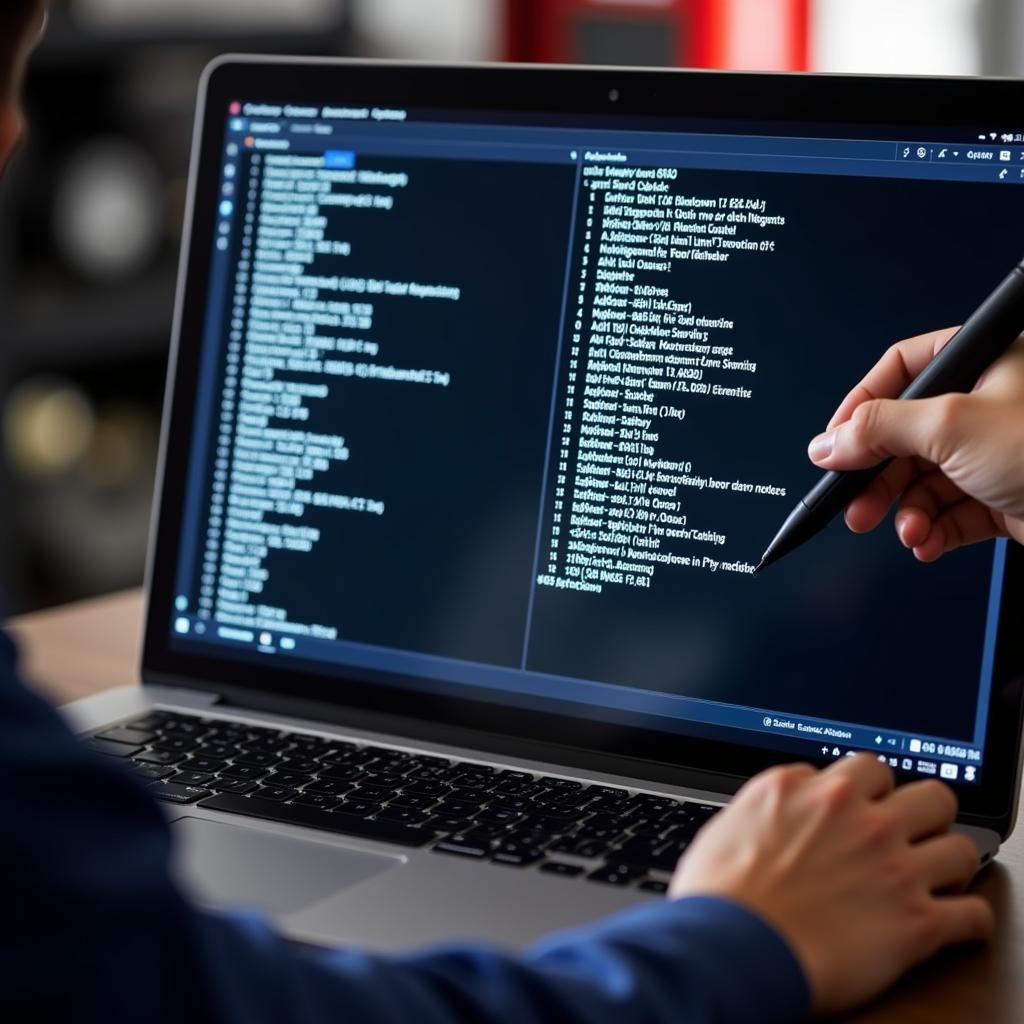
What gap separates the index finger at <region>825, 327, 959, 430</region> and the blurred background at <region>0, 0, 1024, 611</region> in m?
1.92

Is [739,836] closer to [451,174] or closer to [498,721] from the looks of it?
[498,721]

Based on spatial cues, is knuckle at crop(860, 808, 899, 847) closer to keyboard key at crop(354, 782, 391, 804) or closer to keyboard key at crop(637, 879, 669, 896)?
keyboard key at crop(637, 879, 669, 896)

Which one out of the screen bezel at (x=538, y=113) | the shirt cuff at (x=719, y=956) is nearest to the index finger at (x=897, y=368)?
the screen bezel at (x=538, y=113)

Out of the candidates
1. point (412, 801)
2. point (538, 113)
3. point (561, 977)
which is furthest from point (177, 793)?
point (538, 113)

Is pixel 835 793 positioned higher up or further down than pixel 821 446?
further down

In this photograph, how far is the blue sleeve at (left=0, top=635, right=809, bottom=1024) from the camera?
44cm

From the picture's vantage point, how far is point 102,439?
8.98 ft

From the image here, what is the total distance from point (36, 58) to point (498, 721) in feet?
6.51

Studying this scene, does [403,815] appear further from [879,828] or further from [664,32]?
[664,32]

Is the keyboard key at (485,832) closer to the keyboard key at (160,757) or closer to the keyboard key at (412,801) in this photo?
the keyboard key at (412,801)

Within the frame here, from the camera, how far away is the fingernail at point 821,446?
79 cm

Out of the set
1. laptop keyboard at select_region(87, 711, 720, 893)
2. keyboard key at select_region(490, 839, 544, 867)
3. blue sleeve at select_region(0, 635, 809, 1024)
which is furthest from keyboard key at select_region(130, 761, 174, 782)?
blue sleeve at select_region(0, 635, 809, 1024)

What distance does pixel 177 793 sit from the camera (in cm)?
84

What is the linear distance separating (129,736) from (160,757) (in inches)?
1.7
